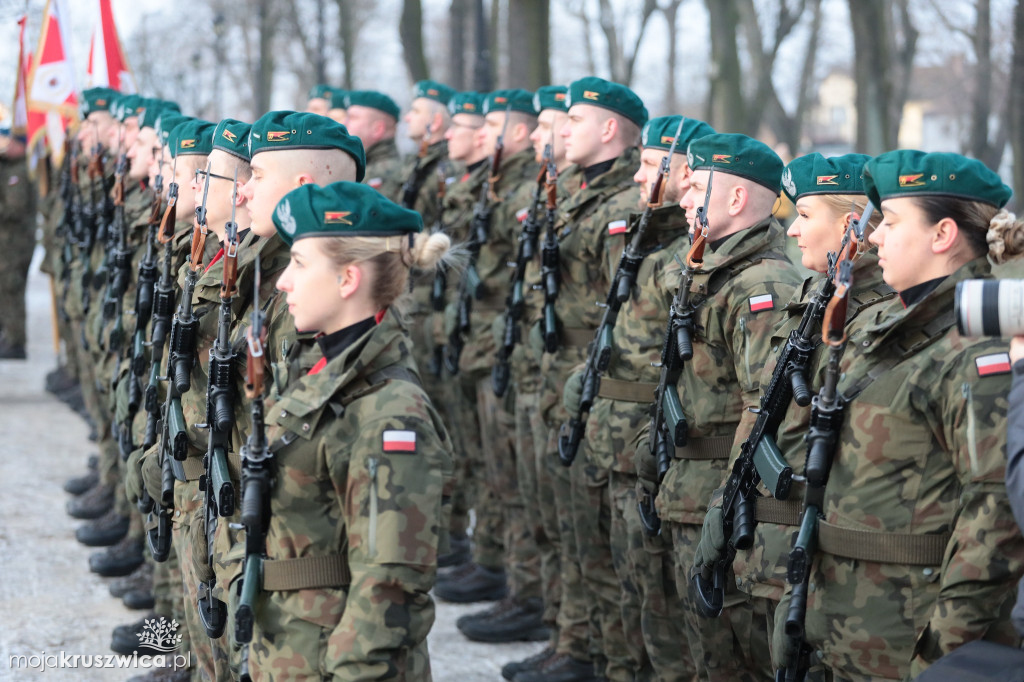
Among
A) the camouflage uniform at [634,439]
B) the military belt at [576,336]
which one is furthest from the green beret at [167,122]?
the camouflage uniform at [634,439]

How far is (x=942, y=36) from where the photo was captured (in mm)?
33656

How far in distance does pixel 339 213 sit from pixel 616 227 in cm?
234

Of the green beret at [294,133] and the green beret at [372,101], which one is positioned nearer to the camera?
the green beret at [294,133]

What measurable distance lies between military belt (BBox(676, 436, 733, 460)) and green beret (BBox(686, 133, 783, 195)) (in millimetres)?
895

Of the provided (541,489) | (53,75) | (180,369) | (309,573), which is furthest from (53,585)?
(53,75)

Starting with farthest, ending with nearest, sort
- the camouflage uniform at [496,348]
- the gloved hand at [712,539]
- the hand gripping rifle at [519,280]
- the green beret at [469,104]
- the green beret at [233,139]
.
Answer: the green beret at [469,104] < the camouflage uniform at [496,348] < the hand gripping rifle at [519,280] < the green beret at [233,139] < the gloved hand at [712,539]

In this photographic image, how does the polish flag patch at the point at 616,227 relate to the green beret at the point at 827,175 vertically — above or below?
below

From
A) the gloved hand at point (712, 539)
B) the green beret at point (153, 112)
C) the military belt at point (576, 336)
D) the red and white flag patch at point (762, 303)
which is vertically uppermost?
the green beret at point (153, 112)

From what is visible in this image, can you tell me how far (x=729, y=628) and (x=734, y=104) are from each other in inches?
563

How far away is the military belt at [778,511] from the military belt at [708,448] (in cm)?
66

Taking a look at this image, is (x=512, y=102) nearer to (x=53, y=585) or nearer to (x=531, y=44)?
(x=53, y=585)

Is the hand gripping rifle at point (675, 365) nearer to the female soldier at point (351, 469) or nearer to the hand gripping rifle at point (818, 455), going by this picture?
the hand gripping rifle at point (818, 455)

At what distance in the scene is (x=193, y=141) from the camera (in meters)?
4.93

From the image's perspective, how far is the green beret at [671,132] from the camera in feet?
15.8
